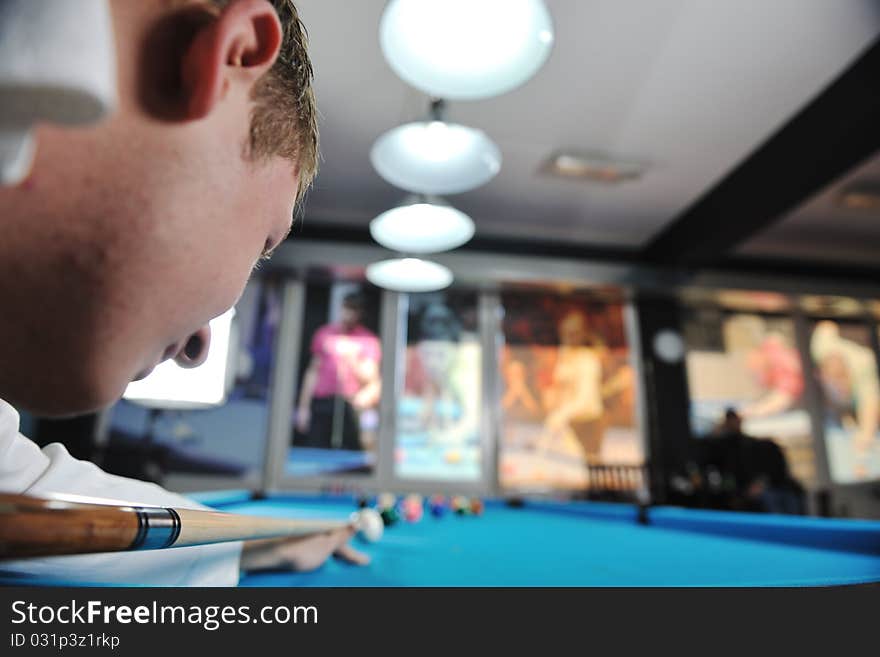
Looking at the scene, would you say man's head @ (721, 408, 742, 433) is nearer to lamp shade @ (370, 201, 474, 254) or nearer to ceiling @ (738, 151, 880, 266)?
ceiling @ (738, 151, 880, 266)

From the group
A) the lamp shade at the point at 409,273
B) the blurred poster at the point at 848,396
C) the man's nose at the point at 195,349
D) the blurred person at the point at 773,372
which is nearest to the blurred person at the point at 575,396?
the blurred person at the point at 773,372

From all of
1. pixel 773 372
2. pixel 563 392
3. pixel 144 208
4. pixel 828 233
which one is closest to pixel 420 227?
pixel 144 208

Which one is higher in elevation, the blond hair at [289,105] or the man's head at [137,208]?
the blond hair at [289,105]

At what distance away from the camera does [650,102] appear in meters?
3.25

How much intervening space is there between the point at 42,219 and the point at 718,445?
5.73 m

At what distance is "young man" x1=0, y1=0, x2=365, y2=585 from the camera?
214mm

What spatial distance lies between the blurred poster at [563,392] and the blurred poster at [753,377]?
0.74 meters

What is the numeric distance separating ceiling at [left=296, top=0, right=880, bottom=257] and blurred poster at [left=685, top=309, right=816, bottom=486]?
1306 mm

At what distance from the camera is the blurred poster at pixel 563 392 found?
5.29 m

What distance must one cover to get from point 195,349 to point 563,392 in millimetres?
5455

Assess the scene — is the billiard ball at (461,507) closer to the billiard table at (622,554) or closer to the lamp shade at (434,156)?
the billiard table at (622,554)

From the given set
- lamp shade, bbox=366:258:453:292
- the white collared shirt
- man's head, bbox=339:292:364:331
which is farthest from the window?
the white collared shirt

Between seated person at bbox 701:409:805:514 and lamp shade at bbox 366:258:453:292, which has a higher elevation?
lamp shade at bbox 366:258:453:292
